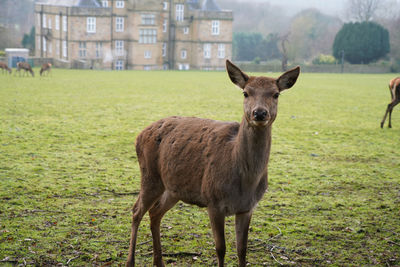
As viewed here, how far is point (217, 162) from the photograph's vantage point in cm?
483

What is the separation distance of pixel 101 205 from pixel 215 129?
268 cm

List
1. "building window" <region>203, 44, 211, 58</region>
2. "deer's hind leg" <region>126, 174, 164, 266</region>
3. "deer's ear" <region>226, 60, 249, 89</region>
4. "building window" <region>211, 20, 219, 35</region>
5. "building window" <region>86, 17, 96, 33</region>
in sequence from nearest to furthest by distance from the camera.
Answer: "deer's ear" <region>226, 60, 249, 89</region> < "deer's hind leg" <region>126, 174, 164, 266</region> < "building window" <region>86, 17, 96, 33</region> < "building window" <region>211, 20, 219, 35</region> < "building window" <region>203, 44, 211, 58</region>

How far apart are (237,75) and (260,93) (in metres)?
0.37

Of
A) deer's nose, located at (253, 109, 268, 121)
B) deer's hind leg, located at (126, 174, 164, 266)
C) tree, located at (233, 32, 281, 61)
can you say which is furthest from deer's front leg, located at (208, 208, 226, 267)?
tree, located at (233, 32, 281, 61)

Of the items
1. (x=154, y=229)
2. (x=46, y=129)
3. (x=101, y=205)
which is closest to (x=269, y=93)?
(x=154, y=229)

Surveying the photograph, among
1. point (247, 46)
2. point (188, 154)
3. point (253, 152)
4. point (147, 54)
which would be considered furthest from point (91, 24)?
point (253, 152)

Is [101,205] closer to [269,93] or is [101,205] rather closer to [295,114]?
[269,93]

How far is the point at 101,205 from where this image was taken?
7094mm

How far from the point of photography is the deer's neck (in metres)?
4.59

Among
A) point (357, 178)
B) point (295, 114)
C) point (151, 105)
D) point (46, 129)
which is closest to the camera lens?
point (357, 178)

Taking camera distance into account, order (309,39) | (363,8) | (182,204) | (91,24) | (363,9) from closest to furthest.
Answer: (182,204)
(91,24)
(363,8)
(363,9)
(309,39)

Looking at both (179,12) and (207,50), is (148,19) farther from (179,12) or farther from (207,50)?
(207,50)

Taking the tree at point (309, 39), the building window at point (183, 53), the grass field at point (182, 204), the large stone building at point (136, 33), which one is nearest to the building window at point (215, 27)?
the large stone building at point (136, 33)

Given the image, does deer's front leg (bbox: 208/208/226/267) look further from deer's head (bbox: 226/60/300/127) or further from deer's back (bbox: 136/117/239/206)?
deer's head (bbox: 226/60/300/127)
